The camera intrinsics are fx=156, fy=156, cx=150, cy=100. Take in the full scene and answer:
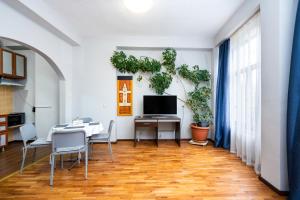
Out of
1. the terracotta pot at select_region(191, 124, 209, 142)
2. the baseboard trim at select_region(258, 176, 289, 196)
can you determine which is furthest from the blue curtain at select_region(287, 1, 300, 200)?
the terracotta pot at select_region(191, 124, 209, 142)

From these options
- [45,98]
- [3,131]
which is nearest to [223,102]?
[45,98]

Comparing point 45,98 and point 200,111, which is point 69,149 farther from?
point 200,111

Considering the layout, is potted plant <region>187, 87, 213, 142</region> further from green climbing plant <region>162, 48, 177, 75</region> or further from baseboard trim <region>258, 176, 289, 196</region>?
baseboard trim <region>258, 176, 289, 196</region>

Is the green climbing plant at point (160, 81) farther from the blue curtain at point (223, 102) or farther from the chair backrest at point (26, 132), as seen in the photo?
the chair backrest at point (26, 132)

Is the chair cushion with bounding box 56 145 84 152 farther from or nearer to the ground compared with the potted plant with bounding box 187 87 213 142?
nearer to the ground

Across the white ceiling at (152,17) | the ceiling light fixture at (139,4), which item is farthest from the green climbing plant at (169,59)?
the ceiling light fixture at (139,4)

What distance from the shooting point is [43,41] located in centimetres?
322

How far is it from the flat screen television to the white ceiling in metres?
1.76

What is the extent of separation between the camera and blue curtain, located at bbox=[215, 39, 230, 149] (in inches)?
152

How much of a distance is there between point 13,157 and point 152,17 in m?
4.29

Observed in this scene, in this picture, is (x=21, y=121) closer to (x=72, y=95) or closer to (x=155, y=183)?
(x=72, y=95)

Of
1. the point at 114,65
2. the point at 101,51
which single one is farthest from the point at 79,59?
the point at 114,65

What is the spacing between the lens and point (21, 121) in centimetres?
455

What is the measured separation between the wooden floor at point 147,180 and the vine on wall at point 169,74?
1.48 m
